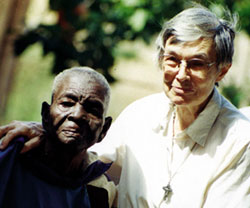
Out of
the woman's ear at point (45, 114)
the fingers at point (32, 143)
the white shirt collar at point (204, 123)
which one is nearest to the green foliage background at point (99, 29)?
the white shirt collar at point (204, 123)

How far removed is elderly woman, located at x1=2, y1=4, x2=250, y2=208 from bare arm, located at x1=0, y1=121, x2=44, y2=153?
0.10 ft

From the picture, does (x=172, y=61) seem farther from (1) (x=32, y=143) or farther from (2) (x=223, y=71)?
(1) (x=32, y=143)

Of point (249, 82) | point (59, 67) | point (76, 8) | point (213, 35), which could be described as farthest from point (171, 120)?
point (249, 82)

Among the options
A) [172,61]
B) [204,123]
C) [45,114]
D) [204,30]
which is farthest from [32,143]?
[204,30]

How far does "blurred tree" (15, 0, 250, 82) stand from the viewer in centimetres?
522

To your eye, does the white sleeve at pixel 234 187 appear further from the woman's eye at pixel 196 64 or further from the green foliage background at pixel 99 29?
the green foliage background at pixel 99 29

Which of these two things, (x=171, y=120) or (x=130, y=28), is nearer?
(x=171, y=120)

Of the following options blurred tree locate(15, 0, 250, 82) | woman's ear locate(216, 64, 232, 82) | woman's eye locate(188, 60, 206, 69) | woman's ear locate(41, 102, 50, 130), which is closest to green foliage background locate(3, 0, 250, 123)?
blurred tree locate(15, 0, 250, 82)

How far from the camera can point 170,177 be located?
2672 millimetres

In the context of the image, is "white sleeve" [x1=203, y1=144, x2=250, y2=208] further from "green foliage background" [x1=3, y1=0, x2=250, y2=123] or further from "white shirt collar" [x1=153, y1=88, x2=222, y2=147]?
"green foliage background" [x1=3, y1=0, x2=250, y2=123]

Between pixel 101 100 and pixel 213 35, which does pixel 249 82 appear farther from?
pixel 101 100

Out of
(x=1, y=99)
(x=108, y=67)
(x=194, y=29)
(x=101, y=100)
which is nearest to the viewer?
(x=101, y=100)

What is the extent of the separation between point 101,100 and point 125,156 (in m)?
0.63

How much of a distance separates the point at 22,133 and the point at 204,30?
1160 mm
